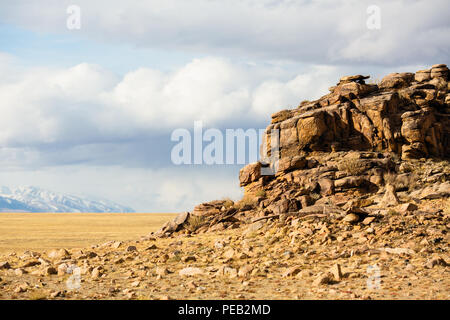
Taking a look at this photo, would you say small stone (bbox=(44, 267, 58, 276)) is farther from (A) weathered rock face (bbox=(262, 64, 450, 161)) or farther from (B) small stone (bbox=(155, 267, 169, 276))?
(A) weathered rock face (bbox=(262, 64, 450, 161))

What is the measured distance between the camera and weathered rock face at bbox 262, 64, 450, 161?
26953 millimetres

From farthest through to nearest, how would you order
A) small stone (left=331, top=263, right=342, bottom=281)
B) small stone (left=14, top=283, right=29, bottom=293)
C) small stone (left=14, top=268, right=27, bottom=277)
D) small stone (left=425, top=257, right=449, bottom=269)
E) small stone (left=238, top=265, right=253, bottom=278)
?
1. small stone (left=14, top=268, right=27, bottom=277)
2. small stone (left=238, top=265, right=253, bottom=278)
3. small stone (left=425, top=257, right=449, bottom=269)
4. small stone (left=14, top=283, right=29, bottom=293)
5. small stone (left=331, top=263, right=342, bottom=281)

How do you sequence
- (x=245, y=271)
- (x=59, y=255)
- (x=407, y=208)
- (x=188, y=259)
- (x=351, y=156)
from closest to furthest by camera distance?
(x=245, y=271), (x=188, y=259), (x=407, y=208), (x=59, y=255), (x=351, y=156)

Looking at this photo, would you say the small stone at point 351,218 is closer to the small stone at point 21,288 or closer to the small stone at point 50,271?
the small stone at point 50,271

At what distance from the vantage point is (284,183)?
83.6ft

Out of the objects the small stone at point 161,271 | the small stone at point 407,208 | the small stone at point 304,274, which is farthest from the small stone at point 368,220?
the small stone at point 161,271

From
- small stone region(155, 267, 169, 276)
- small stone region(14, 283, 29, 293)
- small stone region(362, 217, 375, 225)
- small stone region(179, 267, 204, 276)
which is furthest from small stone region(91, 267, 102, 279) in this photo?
small stone region(362, 217, 375, 225)

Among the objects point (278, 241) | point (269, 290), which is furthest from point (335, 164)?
point (269, 290)

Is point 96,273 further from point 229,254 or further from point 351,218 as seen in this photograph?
point 351,218

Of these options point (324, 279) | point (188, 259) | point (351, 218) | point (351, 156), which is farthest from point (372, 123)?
point (324, 279)

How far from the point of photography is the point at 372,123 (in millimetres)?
27453

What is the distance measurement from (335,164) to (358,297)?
1542 centimetres

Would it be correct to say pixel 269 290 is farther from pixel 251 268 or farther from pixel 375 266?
pixel 375 266

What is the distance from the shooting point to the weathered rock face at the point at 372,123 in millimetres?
26953
